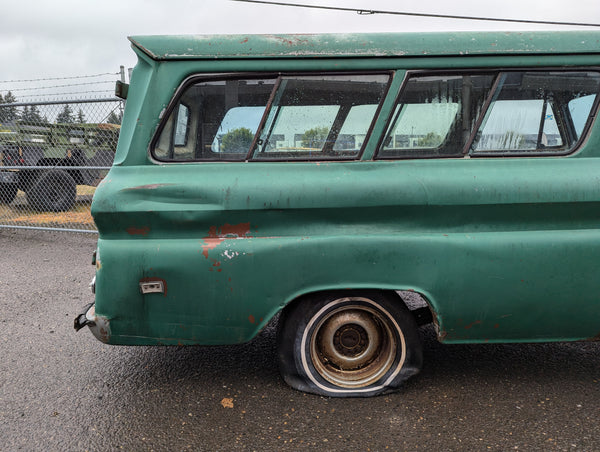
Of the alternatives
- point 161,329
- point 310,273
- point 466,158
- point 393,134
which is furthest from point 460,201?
point 161,329

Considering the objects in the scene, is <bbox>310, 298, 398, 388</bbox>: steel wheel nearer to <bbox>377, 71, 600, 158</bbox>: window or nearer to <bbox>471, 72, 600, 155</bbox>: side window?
<bbox>377, 71, 600, 158</bbox>: window

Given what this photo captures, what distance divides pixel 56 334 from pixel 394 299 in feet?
8.78

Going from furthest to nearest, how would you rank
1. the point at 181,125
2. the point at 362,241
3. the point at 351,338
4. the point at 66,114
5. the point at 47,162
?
the point at 47,162 < the point at 66,114 < the point at 351,338 < the point at 181,125 < the point at 362,241

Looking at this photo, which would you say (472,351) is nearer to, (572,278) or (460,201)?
(572,278)

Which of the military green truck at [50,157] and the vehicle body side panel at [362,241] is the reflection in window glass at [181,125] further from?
the military green truck at [50,157]

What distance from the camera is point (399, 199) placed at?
8.06ft

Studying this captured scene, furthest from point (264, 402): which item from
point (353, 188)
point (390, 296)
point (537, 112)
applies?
point (537, 112)

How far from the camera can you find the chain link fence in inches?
350

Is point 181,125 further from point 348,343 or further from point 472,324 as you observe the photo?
point 472,324

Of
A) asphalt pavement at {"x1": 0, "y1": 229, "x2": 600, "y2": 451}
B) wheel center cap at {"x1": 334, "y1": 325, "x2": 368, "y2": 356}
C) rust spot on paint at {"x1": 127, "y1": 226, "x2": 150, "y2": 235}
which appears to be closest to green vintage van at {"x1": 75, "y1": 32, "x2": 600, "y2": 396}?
rust spot on paint at {"x1": 127, "y1": 226, "x2": 150, "y2": 235}

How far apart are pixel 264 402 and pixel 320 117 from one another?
1.56 meters

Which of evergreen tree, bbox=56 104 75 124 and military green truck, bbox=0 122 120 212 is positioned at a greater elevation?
evergreen tree, bbox=56 104 75 124

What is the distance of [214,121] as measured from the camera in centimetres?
255

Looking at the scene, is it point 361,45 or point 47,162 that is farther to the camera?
point 47,162
